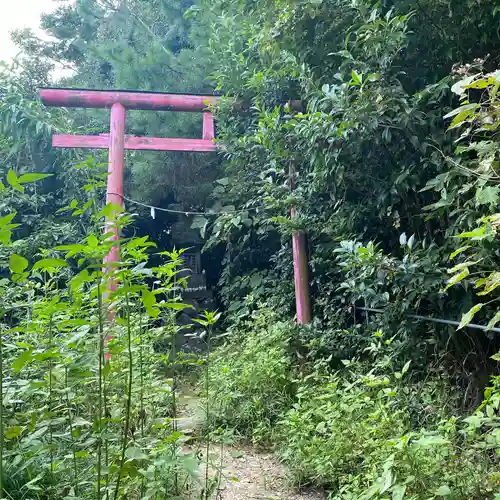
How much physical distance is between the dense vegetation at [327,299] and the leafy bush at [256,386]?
15 millimetres

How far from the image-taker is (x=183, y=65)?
215 inches

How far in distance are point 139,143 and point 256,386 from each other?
301 cm

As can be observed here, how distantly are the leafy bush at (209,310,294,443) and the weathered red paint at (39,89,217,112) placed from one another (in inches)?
101

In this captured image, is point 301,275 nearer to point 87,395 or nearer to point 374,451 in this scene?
point 374,451

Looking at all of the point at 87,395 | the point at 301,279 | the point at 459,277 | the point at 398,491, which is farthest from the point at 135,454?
the point at 301,279

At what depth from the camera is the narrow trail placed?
2182mm

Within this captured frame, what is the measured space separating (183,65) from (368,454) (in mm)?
4851

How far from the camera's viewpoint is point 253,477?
2418 mm

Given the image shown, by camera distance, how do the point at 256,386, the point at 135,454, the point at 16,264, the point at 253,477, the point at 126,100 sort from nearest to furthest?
1. the point at 16,264
2. the point at 135,454
3. the point at 253,477
4. the point at 256,386
5. the point at 126,100

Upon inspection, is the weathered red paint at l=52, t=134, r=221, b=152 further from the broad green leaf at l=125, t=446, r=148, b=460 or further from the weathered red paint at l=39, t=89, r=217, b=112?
the broad green leaf at l=125, t=446, r=148, b=460

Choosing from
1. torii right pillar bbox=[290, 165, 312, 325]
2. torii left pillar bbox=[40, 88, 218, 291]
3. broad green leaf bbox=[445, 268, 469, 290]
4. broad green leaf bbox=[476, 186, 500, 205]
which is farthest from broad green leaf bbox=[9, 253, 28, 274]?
torii left pillar bbox=[40, 88, 218, 291]

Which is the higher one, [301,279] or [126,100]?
[126,100]

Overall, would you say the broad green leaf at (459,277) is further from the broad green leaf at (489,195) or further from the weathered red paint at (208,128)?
the weathered red paint at (208,128)

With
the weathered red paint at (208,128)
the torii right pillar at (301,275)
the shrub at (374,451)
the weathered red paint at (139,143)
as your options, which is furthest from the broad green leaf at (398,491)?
the weathered red paint at (208,128)
